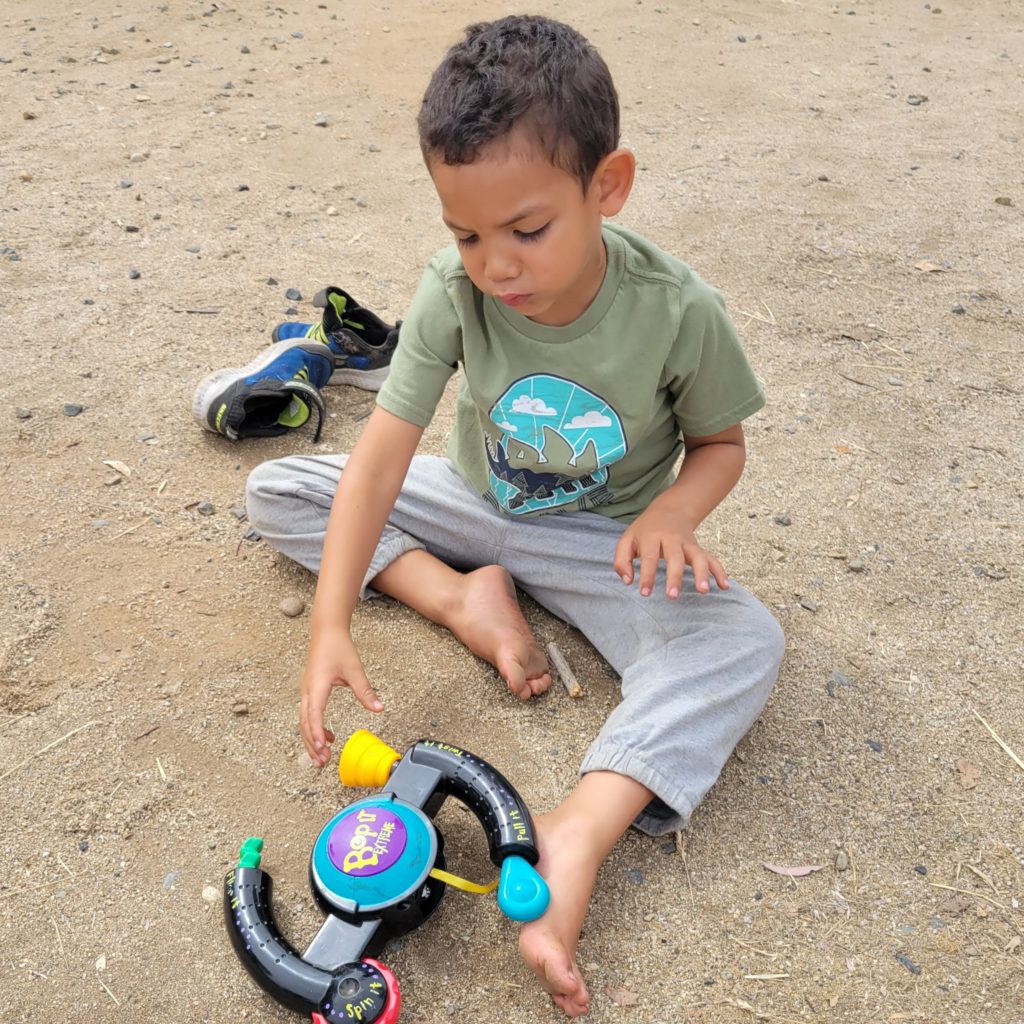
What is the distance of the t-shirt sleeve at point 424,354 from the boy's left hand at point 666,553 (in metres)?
0.41

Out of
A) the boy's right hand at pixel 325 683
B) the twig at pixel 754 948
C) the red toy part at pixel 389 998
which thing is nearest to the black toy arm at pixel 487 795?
the boy's right hand at pixel 325 683

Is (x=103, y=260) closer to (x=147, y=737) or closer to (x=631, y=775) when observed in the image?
(x=147, y=737)

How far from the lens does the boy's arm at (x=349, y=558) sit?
1626 mm

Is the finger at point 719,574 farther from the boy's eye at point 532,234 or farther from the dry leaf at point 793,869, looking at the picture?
the boy's eye at point 532,234

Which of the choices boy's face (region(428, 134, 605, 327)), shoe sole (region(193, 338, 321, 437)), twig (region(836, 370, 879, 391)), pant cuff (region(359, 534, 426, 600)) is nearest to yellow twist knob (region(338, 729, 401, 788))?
pant cuff (region(359, 534, 426, 600))

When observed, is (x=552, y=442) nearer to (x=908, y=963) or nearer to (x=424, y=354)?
(x=424, y=354)

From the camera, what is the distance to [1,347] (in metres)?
2.80

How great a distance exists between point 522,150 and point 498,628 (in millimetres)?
A: 866

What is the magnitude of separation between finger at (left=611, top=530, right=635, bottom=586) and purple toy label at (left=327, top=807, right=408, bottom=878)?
0.52 m

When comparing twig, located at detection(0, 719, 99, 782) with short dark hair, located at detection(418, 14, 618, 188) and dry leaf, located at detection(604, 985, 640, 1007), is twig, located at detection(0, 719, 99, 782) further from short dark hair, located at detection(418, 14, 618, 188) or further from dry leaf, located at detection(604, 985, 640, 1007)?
short dark hair, located at detection(418, 14, 618, 188)

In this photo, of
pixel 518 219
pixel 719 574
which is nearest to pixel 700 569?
pixel 719 574

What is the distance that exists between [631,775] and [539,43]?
109 centimetres

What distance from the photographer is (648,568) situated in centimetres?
171

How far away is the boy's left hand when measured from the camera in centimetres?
170
